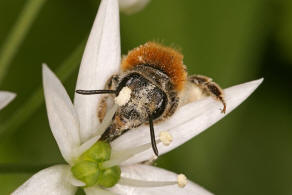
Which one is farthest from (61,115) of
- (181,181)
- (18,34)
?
(18,34)

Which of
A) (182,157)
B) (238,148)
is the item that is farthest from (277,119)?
(182,157)

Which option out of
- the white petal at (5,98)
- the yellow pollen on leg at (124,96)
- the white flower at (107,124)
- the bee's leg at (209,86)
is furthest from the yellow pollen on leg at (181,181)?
the white petal at (5,98)

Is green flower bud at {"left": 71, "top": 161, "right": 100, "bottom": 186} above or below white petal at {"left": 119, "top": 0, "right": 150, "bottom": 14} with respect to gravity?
below

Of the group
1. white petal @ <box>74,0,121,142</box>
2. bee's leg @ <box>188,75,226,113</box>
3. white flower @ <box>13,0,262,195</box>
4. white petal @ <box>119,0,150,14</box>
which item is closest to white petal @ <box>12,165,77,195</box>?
white flower @ <box>13,0,262,195</box>

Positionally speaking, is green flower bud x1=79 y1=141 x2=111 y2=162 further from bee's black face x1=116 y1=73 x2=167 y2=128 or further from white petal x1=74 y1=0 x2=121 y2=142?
bee's black face x1=116 y1=73 x2=167 y2=128

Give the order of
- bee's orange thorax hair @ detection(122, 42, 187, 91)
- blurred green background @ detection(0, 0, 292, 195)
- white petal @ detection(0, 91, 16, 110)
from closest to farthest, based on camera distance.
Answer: white petal @ detection(0, 91, 16, 110), bee's orange thorax hair @ detection(122, 42, 187, 91), blurred green background @ detection(0, 0, 292, 195)

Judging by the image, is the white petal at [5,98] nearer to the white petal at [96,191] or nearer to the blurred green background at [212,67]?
the white petal at [96,191]

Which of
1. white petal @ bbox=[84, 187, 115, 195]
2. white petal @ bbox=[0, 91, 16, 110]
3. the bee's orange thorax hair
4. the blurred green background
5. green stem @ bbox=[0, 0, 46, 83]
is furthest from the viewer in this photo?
the blurred green background
